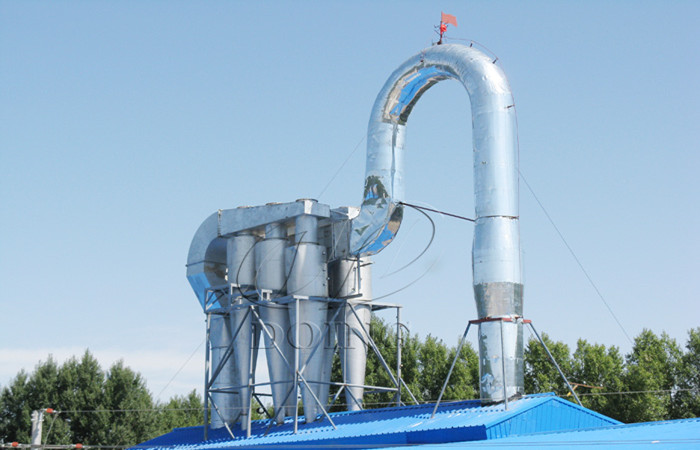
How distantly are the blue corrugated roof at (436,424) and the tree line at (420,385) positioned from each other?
19.5m

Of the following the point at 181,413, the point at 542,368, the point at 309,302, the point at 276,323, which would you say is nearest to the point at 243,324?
the point at 276,323

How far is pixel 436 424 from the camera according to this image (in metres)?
21.4

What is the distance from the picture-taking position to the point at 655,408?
44.1 m

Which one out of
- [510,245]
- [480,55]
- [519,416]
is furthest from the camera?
[480,55]

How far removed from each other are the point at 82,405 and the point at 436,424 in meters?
36.1

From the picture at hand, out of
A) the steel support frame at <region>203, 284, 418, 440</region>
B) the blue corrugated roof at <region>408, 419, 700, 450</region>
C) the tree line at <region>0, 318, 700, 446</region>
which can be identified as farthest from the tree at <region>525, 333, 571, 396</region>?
the blue corrugated roof at <region>408, 419, 700, 450</region>

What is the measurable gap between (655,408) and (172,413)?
3216 centimetres

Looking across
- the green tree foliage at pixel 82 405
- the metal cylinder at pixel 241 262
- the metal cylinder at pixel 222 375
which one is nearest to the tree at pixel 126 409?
the green tree foliage at pixel 82 405

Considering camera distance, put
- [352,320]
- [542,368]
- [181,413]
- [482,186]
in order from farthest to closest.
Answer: [181,413] < [542,368] < [352,320] < [482,186]

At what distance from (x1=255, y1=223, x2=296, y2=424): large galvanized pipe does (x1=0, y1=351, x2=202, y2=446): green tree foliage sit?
2542cm

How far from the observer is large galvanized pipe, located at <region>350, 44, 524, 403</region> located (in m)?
22.4

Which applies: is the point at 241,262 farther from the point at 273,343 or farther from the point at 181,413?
the point at 181,413

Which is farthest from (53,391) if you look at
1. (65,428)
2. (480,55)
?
(480,55)

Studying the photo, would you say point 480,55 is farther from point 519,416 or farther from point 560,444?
point 560,444
